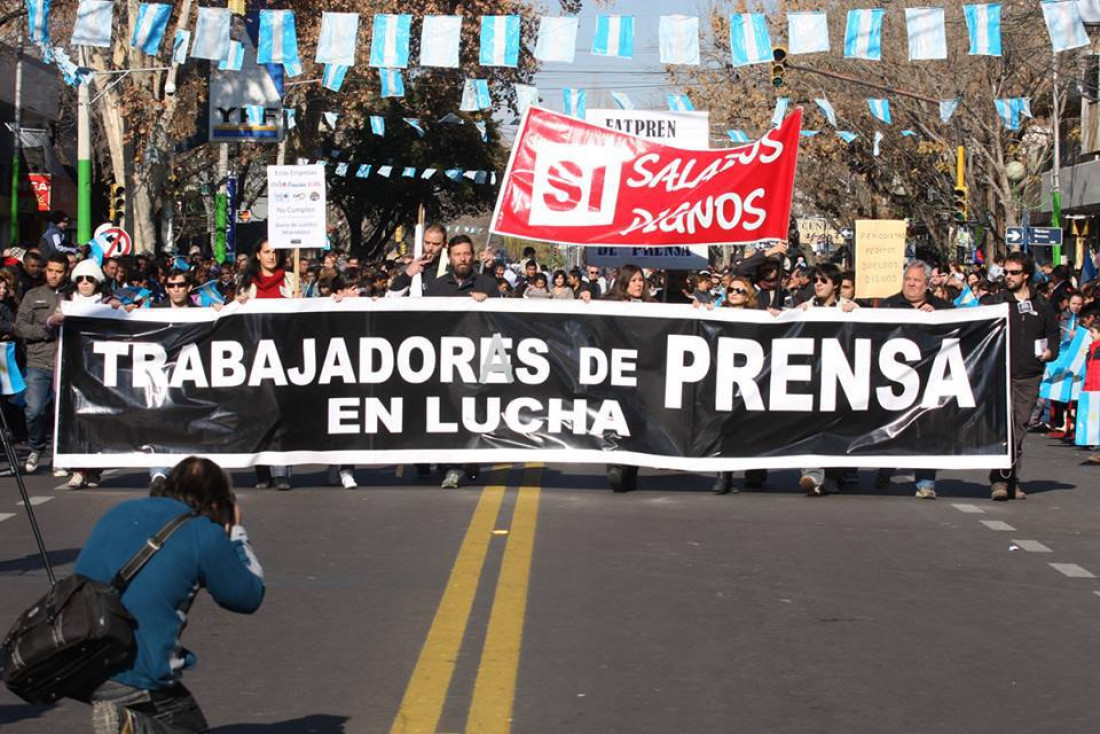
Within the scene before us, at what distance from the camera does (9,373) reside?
1667 centimetres

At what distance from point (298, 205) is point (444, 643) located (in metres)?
16.0

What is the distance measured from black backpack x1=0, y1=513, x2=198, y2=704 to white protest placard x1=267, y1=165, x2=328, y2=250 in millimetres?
18744


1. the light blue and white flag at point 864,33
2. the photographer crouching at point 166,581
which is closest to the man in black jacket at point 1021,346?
the photographer crouching at point 166,581

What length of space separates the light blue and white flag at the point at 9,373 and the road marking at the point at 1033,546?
910 cm

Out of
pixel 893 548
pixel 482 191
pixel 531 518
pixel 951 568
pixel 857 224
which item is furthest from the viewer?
pixel 482 191

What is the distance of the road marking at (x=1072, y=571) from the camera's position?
10.4 metres

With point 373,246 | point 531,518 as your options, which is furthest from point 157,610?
point 373,246

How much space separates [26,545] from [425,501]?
306 cm

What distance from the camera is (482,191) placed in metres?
72.8

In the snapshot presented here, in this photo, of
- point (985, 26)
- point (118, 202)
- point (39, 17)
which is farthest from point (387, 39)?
point (118, 202)

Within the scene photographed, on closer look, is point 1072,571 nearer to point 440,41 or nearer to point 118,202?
point 440,41

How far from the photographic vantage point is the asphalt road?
705cm

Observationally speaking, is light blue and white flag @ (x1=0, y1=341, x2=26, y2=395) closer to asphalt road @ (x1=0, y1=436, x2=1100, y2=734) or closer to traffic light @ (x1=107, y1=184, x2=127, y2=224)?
asphalt road @ (x1=0, y1=436, x2=1100, y2=734)

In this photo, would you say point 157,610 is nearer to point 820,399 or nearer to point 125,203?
point 820,399
